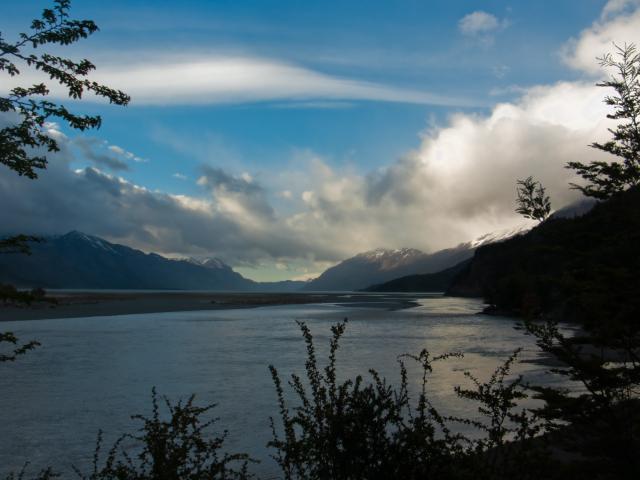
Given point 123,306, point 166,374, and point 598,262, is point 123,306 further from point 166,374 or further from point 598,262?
point 598,262

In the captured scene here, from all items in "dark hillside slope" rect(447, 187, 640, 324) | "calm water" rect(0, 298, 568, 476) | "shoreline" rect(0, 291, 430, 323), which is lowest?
"shoreline" rect(0, 291, 430, 323)

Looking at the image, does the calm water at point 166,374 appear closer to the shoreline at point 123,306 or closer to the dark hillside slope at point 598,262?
the shoreline at point 123,306

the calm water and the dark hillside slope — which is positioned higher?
the dark hillside slope

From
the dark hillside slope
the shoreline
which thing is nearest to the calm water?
the shoreline

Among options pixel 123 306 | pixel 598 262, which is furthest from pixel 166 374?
pixel 123 306

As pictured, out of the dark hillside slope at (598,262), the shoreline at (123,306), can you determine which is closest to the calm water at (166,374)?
the shoreline at (123,306)

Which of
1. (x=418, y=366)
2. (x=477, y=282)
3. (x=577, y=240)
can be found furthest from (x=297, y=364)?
(x=477, y=282)

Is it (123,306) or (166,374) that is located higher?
(166,374)

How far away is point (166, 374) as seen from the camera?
866 inches

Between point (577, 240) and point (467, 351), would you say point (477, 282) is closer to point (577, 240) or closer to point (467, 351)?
point (467, 351)

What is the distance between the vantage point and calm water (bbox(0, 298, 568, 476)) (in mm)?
13023

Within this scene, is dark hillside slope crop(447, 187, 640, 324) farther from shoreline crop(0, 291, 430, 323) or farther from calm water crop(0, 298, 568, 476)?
shoreline crop(0, 291, 430, 323)

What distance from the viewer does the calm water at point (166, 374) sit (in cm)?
1302

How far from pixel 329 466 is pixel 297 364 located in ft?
63.3
